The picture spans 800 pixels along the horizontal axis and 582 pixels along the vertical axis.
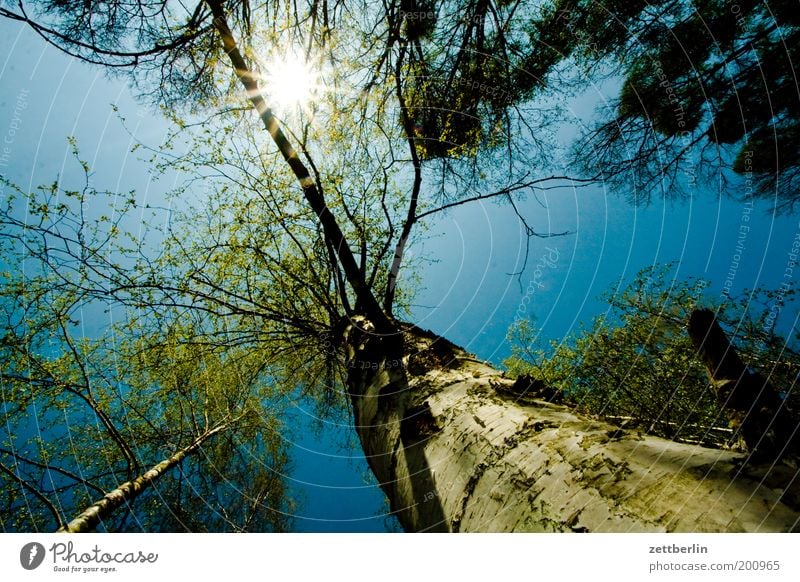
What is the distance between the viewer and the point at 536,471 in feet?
3.40

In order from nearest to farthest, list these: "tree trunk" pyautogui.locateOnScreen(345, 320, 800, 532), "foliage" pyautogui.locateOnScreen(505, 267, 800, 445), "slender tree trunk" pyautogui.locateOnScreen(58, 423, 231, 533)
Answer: "tree trunk" pyautogui.locateOnScreen(345, 320, 800, 532)
"slender tree trunk" pyautogui.locateOnScreen(58, 423, 231, 533)
"foliage" pyautogui.locateOnScreen(505, 267, 800, 445)

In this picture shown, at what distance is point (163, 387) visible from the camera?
4.72 m

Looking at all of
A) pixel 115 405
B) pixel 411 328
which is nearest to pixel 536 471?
pixel 411 328

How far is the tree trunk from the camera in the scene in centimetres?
74

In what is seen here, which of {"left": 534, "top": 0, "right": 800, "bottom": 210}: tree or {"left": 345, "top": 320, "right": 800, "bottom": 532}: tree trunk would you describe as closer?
{"left": 345, "top": 320, "right": 800, "bottom": 532}: tree trunk

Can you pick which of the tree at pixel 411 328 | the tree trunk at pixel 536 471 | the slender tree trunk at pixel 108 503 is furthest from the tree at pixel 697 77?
the slender tree trunk at pixel 108 503

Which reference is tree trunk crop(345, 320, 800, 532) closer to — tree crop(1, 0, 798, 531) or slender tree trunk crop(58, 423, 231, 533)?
tree crop(1, 0, 798, 531)

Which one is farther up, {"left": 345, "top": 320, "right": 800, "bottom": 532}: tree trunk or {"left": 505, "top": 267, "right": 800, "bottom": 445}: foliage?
{"left": 345, "top": 320, "right": 800, "bottom": 532}: tree trunk

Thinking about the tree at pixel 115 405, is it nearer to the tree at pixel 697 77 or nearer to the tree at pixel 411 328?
the tree at pixel 411 328

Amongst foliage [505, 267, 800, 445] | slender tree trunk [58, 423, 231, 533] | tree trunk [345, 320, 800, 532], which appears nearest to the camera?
tree trunk [345, 320, 800, 532]

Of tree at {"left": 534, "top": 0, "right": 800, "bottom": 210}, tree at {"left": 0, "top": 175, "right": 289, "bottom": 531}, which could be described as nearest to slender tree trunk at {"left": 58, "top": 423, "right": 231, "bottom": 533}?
tree at {"left": 0, "top": 175, "right": 289, "bottom": 531}

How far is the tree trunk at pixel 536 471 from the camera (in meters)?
0.74

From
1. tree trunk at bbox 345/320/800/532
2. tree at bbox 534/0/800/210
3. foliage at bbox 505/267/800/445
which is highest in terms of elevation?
tree at bbox 534/0/800/210

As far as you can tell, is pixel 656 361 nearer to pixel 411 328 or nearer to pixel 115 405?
pixel 411 328
